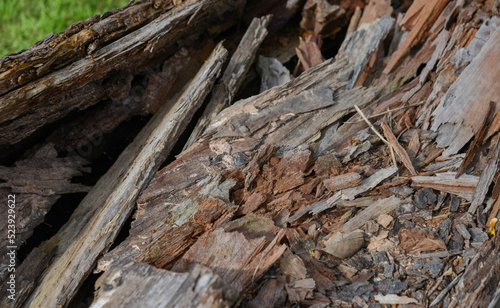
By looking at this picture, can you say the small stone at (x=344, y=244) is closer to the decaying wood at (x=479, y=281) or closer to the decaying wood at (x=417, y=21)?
the decaying wood at (x=479, y=281)

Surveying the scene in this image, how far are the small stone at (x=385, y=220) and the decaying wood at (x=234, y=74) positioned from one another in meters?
1.51

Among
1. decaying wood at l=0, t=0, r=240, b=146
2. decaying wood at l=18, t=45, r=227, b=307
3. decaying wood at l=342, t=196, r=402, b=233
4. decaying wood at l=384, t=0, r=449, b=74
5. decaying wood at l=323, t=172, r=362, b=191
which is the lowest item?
decaying wood at l=342, t=196, r=402, b=233

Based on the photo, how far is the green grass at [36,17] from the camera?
170 inches

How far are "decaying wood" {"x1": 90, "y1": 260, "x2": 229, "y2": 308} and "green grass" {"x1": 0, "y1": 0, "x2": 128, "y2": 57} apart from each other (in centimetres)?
330

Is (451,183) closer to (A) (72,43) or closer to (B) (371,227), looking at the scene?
(B) (371,227)

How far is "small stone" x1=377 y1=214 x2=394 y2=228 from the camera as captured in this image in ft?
8.21

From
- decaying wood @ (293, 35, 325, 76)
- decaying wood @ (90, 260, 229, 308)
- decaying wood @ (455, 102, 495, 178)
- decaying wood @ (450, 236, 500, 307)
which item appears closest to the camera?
decaying wood @ (90, 260, 229, 308)

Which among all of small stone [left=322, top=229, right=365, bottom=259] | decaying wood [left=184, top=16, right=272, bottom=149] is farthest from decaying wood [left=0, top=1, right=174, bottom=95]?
small stone [left=322, top=229, right=365, bottom=259]

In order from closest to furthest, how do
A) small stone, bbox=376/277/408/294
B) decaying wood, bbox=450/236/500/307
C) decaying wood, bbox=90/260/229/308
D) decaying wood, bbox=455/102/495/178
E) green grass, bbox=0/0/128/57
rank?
decaying wood, bbox=90/260/229/308 → decaying wood, bbox=450/236/500/307 → small stone, bbox=376/277/408/294 → decaying wood, bbox=455/102/495/178 → green grass, bbox=0/0/128/57

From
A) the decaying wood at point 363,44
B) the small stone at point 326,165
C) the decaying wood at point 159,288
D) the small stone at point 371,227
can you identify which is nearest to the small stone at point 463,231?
the small stone at point 371,227

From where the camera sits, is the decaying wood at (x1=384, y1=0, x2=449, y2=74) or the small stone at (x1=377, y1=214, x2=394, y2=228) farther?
the decaying wood at (x1=384, y1=0, x2=449, y2=74)

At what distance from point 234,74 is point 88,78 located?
1.21 metres

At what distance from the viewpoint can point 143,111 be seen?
3.37 meters

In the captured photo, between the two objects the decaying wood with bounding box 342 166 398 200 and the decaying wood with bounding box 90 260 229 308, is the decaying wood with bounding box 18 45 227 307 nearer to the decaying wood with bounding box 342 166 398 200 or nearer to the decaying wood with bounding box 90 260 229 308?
the decaying wood with bounding box 90 260 229 308
